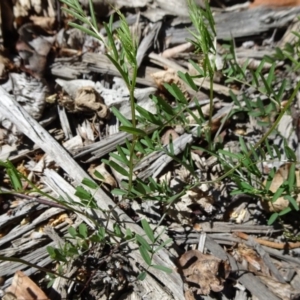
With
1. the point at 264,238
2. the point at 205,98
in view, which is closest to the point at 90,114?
the point at 205,98

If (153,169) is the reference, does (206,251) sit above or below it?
below

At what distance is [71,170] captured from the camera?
2635mm

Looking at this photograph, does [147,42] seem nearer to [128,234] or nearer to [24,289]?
[128,234]

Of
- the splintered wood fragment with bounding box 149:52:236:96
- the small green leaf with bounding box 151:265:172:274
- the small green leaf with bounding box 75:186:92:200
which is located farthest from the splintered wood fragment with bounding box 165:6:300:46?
the small green leaf with bounding box 151:265:172:274

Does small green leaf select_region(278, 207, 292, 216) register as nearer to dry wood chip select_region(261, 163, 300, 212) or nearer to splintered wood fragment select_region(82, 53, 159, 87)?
dry wood chip select_region(261, 163, 300, 212)

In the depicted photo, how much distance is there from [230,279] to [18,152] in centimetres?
139

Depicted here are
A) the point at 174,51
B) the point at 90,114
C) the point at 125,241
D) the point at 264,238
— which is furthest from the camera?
the point at 174,51

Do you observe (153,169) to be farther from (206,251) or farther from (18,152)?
(18,152)

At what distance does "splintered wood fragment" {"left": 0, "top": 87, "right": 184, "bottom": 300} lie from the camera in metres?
2.42

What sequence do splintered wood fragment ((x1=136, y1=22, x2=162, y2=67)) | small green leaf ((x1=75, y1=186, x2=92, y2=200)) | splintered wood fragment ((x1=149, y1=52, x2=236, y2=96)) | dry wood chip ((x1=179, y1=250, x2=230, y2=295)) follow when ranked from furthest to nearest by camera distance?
1. splintered wood fragment ((x1=136, y1=22, x2=162, y2=67))
2. splintered wood fragment ((x1=149, y1=52, x2=236, y2=96))
3. dry wood chip ((x1=179, y1=250, x2=230, y2=295))
4. small green leaf ((x1=75, y1=186, x2=92, y2=200))

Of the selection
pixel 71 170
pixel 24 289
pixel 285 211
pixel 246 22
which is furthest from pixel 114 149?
pixel 246 22

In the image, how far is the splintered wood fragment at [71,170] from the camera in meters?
2.42

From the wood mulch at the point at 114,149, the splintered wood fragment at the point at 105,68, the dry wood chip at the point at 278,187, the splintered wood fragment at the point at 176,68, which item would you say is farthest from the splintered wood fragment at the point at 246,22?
the dry wood chip at the point at 278,187

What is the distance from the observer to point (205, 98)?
117 inches
